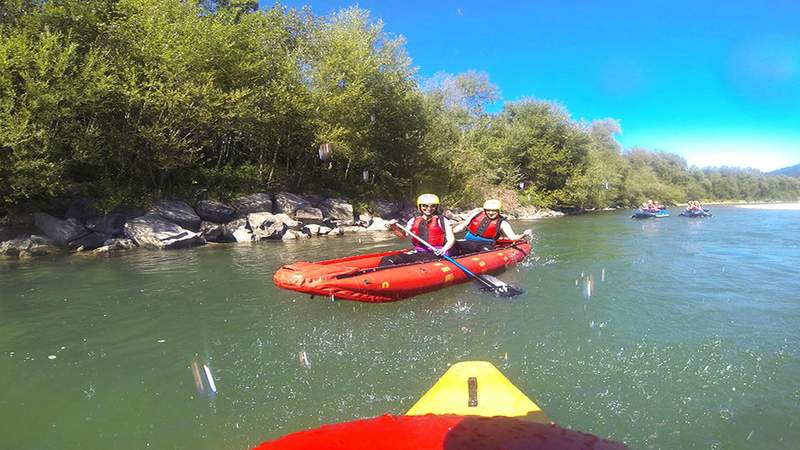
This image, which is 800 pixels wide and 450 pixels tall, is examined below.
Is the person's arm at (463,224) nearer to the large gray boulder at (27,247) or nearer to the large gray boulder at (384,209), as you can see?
the large gray boulder at (27,247)

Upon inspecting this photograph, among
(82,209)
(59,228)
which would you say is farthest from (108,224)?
(59,228)

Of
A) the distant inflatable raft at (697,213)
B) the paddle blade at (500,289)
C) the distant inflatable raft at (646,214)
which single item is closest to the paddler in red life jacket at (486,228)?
the paddle blade at (500,289)

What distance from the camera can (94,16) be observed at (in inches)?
572

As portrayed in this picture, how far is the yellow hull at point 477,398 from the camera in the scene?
9.27 feet

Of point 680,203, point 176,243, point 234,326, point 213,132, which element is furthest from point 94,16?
point 680,203

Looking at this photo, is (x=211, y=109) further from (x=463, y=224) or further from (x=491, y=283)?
(x=491, y=283)

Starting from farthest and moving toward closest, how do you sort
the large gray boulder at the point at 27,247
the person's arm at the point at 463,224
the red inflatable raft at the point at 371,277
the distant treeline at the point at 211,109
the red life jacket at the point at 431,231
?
the distant treeline at the point at 211,109
the large gray boulder at the point at 27,247
the person's arm at the point at 463,224
the red life jacket at the point at 431,231
the red inflatable raft at the point at 371,277

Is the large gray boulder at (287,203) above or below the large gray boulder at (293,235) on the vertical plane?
above

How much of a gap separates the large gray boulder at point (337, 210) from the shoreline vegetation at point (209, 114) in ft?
1.89

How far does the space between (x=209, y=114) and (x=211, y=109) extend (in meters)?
0.29

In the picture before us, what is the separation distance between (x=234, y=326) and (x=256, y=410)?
250 centimetres

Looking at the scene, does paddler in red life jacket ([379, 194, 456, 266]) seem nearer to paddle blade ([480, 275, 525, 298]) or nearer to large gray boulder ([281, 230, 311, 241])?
paddle blade ([480, 275, 525, 298])

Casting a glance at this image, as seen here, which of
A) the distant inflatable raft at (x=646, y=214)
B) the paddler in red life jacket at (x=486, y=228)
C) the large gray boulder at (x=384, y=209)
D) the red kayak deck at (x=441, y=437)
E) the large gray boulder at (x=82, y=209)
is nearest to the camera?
the red kayak deck at (x=441, y=437)

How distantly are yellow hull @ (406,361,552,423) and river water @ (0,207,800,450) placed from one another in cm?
78
